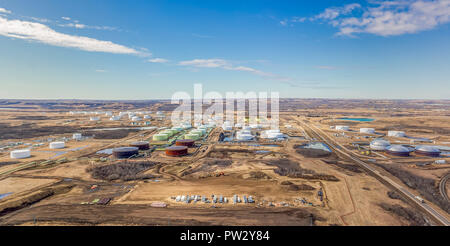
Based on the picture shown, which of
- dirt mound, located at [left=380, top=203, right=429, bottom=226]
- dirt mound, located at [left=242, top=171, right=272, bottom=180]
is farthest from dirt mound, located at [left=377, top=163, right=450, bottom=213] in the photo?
dirt mound, located at [left=242, top=171, right=272, bottom=180]

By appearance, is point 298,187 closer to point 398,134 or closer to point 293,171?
point 293,171

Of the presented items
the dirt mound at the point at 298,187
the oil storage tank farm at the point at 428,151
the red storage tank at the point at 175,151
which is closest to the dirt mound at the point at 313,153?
the oil storage tank farm at the point at 428,151

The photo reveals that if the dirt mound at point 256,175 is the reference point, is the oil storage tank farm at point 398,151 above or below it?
above

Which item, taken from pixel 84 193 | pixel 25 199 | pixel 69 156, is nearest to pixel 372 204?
pixel 84 193

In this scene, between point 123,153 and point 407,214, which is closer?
point 407,214

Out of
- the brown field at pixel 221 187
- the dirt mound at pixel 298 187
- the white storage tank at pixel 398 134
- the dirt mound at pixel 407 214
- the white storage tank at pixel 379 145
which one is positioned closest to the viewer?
the dirt mound at pixel 407 214

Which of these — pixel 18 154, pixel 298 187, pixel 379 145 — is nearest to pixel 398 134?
pixel 379 145

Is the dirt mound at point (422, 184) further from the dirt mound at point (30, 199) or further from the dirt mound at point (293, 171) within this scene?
the dirt mound at point (30, 199)
